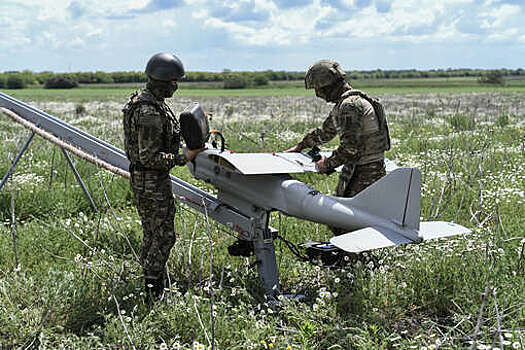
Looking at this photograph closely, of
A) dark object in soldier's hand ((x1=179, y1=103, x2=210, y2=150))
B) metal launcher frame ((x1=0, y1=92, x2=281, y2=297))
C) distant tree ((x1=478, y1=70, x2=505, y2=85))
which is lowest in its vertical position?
metal launcher frame ((x1=0, y1=92, x2=281, y2=297))

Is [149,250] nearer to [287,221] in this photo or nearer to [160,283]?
[160,283]

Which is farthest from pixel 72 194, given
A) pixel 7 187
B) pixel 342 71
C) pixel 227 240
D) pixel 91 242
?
pixel 342 71

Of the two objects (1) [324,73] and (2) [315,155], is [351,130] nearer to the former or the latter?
(2) [315,155]

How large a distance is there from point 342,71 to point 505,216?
3.72 metres

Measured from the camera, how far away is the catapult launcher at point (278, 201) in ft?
14.3

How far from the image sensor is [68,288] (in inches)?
201

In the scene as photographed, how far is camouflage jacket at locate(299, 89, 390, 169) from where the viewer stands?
534 cm

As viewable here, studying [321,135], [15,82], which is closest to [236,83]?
[15,82]

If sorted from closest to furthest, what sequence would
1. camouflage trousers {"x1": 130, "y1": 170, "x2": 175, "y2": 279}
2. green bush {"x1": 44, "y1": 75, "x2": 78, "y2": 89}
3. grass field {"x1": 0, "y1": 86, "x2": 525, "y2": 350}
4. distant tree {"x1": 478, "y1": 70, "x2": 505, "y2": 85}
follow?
grass field {"x1": 0, "y1": 86, "x2": 525, "y2": 350}, camouflage trousers {"x1": 130, "y1": 170, "x2": 175, "y2": 279}, green bush {"x1": 44, "y1": 75, "x2": 78, "y2": 89}, distant tree {"x1": 478, "y1": 70, "x2": 505, "y2": 85}

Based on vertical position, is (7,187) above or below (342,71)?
below

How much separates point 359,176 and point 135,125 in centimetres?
255

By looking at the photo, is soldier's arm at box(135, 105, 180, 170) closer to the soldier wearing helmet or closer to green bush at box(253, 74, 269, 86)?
the soldier wearing helmet

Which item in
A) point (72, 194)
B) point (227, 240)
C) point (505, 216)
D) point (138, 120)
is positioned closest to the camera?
point (138, 120)

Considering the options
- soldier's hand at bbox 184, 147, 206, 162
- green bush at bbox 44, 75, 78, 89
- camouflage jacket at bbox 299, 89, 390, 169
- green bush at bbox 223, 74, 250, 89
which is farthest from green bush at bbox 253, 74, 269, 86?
soldier's hand at bbox 184, 147, 206, 162
